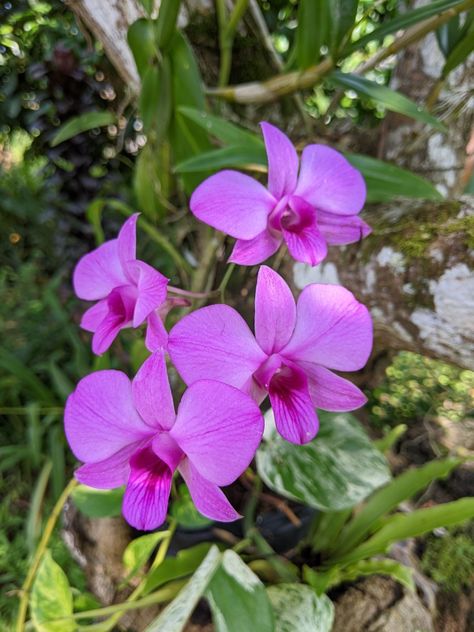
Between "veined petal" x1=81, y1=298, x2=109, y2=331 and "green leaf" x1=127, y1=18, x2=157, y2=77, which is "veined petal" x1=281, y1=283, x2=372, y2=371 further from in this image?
"green leaf" x1=127, y1=18, x2=157, y2=77

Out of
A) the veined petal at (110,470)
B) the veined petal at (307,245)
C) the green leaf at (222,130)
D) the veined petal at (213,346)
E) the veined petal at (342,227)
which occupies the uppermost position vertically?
the green leaf at (222,130)

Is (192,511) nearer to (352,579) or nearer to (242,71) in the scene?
(352,579)

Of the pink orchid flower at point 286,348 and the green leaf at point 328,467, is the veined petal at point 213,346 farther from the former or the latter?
the green leaf at point 328,467

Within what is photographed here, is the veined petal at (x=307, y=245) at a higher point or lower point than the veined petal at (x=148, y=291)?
higher

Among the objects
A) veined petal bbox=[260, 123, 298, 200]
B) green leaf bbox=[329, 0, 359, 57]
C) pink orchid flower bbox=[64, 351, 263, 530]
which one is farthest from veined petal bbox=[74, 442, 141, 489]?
green leaf bbox=[329, 0, 359, 57]

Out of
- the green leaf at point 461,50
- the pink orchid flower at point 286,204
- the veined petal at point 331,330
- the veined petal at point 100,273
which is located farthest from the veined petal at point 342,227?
the green leaf at point 461,50

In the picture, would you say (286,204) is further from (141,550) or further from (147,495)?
(141,550)

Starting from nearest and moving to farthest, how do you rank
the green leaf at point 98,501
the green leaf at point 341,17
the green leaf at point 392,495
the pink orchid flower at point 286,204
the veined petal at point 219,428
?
the veined petal at point 219,428
the pink orchid flower at point 286,204
the green leaf at point 341,17
the green leaf at point 392,495
the green leaf at point 98,501

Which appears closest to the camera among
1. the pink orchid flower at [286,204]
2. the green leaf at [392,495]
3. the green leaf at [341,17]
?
the pink orchid flower at [286,204]

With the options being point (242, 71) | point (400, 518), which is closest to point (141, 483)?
point (400, 518)
